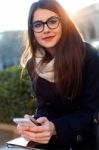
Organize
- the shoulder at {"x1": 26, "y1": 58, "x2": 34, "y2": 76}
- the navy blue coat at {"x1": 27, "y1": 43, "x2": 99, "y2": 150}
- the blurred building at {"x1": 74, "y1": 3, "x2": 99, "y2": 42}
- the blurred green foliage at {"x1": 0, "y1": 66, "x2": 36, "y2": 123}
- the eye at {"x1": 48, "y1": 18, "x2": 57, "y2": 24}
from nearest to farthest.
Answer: the navy blue coat at {"x1": 27, "y1": 43, "x2": 99, "y2": 150} < the eye at {"x1": 48, "y1": 18, "x2": 57, "y2": 24} < the shoulder at {"x1": 26, "y1": 58, "x2": 34, "y2": 76} < the blurred green foliage at {"x1": 0, "y1": 66, "x2": 36, "y2": 123} < the blurred building at {"x1": 74, "y1": 3, "x2": 99, "y2": 42}

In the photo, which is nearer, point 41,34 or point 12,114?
point 41,34

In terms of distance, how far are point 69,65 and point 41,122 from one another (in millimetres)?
371

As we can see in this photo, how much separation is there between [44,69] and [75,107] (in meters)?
0.30

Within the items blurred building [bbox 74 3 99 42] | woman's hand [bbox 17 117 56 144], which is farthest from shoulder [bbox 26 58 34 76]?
blurred building [bbox 74 3 99 42]

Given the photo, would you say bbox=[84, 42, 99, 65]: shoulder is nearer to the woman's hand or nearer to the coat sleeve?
the coat sleeve

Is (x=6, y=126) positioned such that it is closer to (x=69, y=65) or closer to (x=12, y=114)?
(x=12, y=114)

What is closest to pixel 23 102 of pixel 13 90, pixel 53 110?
pixel 13 90

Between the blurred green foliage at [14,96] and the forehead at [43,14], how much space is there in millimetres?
4210

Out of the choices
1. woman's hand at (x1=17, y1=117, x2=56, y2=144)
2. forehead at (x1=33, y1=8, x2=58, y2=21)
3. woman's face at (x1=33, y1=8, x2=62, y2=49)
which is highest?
forehead at (x1=33, y1=8, x2=58, y2=21)

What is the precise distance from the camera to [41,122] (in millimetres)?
2541

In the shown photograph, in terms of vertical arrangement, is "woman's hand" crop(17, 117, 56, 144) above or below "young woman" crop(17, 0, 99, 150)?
below

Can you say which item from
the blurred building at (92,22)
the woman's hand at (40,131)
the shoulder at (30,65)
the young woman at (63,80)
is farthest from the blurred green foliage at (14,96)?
the blurred building at (92,22)

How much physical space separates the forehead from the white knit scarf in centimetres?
25

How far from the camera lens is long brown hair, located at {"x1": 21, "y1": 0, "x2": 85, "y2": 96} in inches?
104
